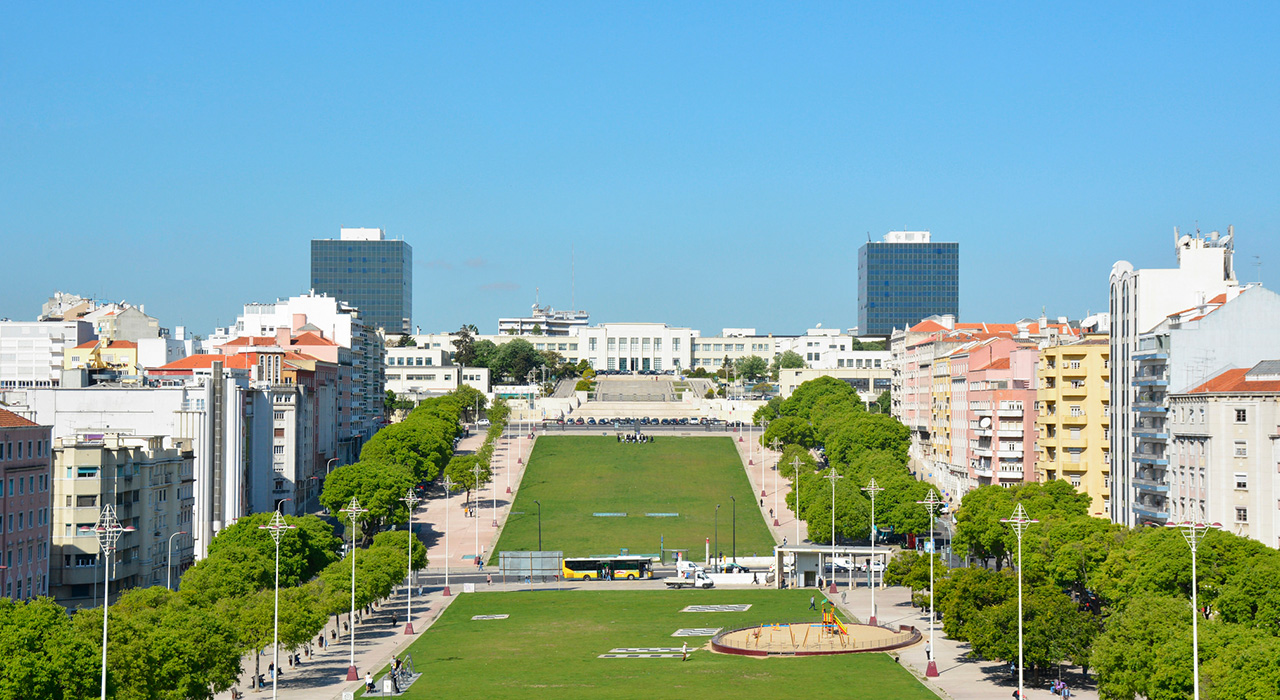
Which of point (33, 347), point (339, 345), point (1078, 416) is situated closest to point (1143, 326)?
point (1078, 416)

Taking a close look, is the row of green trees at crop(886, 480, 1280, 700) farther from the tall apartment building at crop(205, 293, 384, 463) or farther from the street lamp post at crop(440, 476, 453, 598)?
the tall apartment building at crop(205, 293, 384, 463)

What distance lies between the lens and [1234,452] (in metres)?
78.9

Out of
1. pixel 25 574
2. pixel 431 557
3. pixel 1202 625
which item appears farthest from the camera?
pixel 431 557

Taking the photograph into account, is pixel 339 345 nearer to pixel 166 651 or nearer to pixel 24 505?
pixel 24 505

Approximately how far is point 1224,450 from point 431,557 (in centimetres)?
6353

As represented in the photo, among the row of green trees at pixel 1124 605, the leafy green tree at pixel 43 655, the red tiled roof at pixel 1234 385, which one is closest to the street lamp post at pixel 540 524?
the row of green trees at pixel 1124 605

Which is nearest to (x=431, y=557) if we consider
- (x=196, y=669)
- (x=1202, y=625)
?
(x=196, y=669)

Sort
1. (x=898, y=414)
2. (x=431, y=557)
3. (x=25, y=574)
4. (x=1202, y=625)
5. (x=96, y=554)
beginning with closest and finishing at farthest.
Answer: (x=1202, y=625)
(x=25, y=574)
(x=96, y=554)
(x=431, y=557)
(x=898, y=414)

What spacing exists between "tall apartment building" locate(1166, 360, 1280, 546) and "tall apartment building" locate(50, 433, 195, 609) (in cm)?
6490

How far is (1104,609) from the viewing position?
68875mm

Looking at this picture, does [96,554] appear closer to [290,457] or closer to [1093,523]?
[290,457]

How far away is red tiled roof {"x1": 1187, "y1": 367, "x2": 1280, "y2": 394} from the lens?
7800 cm

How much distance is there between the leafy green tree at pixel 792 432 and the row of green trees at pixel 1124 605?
6688 centimetres

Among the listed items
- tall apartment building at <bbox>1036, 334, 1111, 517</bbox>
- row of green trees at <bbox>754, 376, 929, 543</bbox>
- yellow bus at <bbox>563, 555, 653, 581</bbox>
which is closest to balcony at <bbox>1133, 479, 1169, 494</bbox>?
tall apartment building at <bbox>1036, 334, 1111, 517</bbox>
